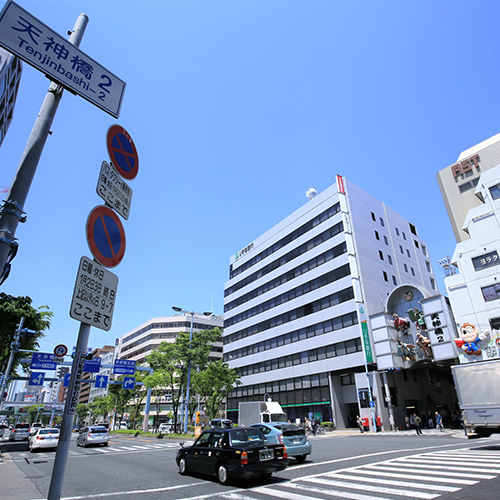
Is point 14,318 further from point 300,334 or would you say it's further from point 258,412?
point 300,334

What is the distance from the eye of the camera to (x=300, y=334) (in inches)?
1748

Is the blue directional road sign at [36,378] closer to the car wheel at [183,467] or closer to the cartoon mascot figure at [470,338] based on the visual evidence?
the car wheel at [183,467]

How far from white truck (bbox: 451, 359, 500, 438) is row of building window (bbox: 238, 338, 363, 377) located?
22.8 metres

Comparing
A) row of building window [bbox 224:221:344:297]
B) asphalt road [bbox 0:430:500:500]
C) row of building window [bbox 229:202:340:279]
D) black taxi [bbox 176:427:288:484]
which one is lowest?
asphalt road [bbox 0:430:500:500]

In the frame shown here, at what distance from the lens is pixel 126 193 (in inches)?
163

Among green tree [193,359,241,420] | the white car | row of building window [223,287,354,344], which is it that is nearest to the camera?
the white car

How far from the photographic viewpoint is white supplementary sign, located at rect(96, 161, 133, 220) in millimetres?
3666

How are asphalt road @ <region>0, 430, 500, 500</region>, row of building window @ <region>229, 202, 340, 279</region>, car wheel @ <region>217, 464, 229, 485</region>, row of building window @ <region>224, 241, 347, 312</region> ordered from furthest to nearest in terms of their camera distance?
row of building window @ <region>229, 202, 340, 279</region> < row of building window @ <region>224, 241, 347, 312</region> < car wheel @ <region>217, 464, 229, 485</region> < asphalt road @ <region>0, 430, 500, 500</region>

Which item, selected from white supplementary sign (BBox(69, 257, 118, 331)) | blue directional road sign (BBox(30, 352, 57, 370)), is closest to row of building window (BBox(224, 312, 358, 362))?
blue directional road sign (BBox(30, 352, 57, 370))

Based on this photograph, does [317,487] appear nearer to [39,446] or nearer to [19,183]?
[19,183]

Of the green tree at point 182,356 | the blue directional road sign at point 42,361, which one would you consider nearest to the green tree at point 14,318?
the blue directional road sign at point 42,361

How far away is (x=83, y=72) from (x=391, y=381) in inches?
1528

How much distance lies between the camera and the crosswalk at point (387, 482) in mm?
6992

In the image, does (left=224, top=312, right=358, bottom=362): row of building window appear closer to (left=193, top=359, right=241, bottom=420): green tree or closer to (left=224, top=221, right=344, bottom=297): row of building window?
(left=193, top=359, right=241, bottom=420): green tree
